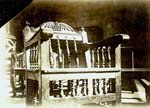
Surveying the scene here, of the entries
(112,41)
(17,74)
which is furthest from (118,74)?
(17,74)

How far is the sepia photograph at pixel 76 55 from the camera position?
1313 millimetres

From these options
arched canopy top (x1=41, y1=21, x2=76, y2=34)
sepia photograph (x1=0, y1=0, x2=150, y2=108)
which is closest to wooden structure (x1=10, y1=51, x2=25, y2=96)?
sepia photograph (x1=0, y1=0, x2=150, y2=108)

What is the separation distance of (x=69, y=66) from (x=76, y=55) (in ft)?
0.19

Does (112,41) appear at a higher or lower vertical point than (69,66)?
higher

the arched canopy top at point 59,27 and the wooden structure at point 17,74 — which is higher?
the arched canopy top at point 59,27

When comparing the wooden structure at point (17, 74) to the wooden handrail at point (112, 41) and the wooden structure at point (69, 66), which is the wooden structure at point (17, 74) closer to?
Answer: the wooden structure at point (69, 66)

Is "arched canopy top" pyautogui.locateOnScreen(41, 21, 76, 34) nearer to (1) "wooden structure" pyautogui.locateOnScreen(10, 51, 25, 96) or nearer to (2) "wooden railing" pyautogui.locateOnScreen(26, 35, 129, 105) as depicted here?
(2) "wooden railing" pyautogui.locateOnScreen(26, 35, 129, 105)

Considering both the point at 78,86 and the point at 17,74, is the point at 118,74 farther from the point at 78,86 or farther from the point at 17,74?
the point at 17,74

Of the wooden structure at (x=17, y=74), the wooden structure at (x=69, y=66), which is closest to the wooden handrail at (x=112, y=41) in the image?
the wooden structure at (x=69, y=66)

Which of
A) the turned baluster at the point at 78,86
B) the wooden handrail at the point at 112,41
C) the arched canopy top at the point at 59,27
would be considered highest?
the arched canopy top at the point at 59,27

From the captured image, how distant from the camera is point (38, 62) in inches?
51.7

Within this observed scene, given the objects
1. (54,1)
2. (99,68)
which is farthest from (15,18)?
(99,68)

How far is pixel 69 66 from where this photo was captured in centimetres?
133

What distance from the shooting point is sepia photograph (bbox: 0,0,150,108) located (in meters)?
1.31
